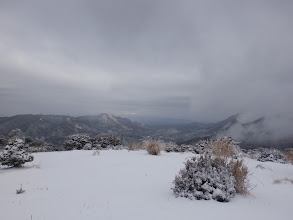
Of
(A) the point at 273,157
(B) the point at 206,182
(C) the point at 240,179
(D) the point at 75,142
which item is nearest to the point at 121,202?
(B) the point at 206,182

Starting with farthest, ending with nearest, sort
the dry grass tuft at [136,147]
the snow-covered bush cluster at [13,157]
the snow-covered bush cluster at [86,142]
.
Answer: the snow-covered bush cluster at [86,142] → the dry grass tuft at [136,147] → the snow-covered bush cluster at [13,157]

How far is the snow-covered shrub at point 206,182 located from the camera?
3.19m

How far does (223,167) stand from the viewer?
144 inches

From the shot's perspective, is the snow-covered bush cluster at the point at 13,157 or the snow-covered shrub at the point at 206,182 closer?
the snow-covered shrub at the point at 206,182

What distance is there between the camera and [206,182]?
331cm

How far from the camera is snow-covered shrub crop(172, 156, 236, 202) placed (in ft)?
10.5

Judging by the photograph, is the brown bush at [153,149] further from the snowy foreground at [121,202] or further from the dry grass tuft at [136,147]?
the snowy foreground at [121,202]

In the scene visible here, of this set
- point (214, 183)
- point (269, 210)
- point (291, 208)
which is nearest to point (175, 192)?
point (214, 183)

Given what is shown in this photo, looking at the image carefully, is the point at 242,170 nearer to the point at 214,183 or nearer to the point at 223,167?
the point at 223,167

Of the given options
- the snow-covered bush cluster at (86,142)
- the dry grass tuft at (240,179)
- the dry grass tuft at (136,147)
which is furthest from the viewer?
the snow-covered bush cluster at (86,142)

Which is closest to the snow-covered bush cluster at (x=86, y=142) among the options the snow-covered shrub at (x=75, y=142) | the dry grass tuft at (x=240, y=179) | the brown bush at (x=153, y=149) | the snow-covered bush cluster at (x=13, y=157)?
the snow-covered shrub at (x=75, y=142)

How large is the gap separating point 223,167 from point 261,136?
17619 cm

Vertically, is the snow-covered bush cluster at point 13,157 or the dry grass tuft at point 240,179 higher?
the dry grass tuft at point 240,179

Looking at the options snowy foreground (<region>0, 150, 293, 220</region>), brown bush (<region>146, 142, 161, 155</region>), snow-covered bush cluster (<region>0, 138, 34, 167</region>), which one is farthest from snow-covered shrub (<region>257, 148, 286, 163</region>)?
snow-covered bush cluster (<region>0, 138, 34, 167</region>)
